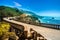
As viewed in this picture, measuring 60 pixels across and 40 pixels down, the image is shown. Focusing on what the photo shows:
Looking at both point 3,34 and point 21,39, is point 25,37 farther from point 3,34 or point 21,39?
point 3,34

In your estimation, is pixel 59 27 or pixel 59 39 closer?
pixel 59 39

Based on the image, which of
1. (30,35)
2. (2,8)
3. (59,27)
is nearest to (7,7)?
(2,8)

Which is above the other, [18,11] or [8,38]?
[18,11]

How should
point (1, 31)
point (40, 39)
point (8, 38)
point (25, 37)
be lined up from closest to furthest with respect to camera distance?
point (40, 39) < point (8, 38) < point (1, 31) < point (25, 37)

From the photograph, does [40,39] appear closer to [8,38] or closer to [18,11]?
[8,38]

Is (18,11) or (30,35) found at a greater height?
(18,11)

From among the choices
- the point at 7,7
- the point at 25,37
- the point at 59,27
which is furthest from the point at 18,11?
the point at 25,37

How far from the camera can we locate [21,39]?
11484 millimetres

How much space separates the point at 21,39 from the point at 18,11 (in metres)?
57.9

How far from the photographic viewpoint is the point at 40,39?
7648 mm

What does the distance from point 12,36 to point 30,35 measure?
1.33m

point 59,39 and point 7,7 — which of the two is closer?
point 59,39

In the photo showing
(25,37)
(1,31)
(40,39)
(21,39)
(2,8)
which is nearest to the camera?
(40,39)

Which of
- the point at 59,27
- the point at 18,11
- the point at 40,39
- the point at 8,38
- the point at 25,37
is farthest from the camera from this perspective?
the point at 18,11
